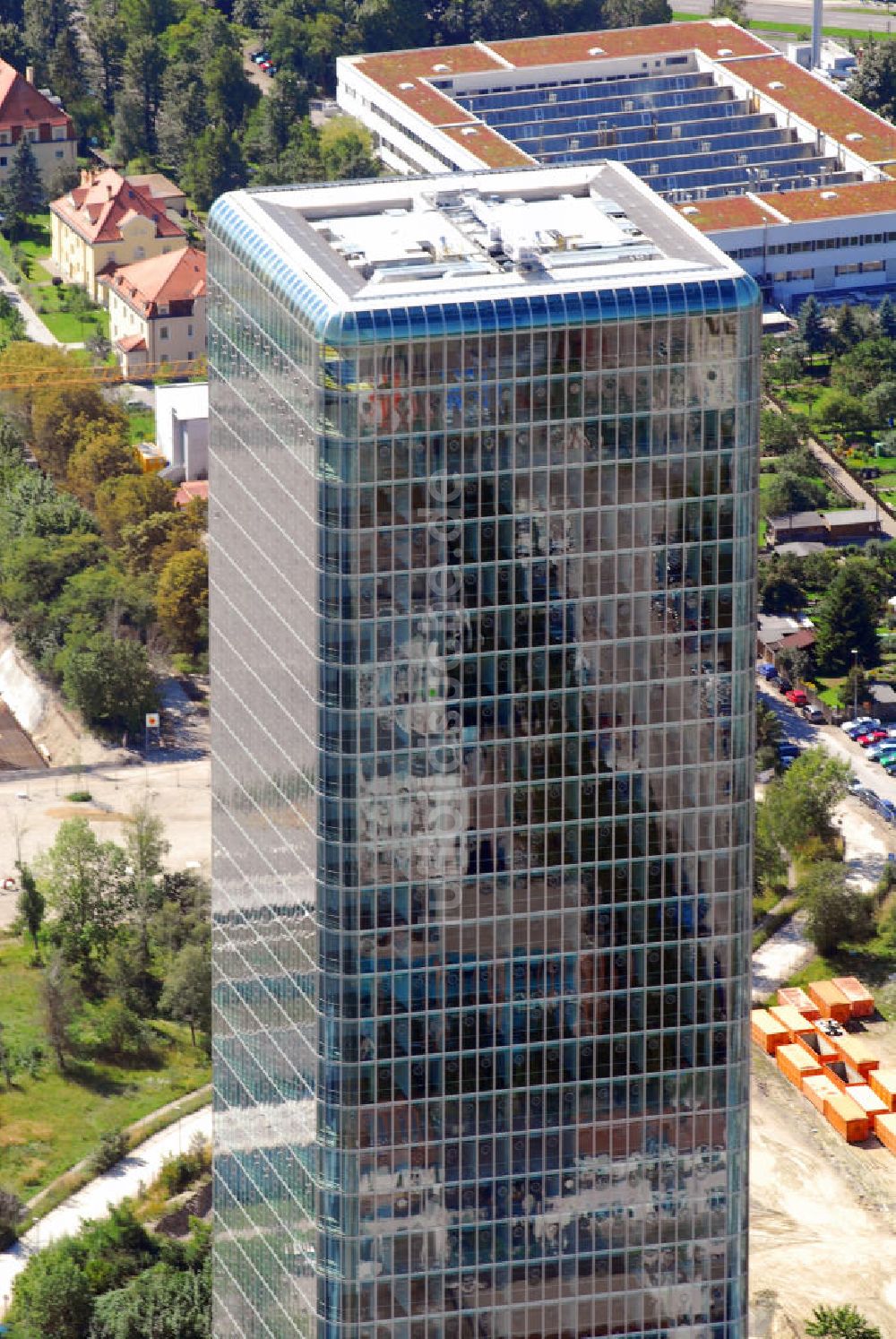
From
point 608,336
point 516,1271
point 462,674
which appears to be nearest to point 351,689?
point 462,674

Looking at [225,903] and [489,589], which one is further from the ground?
[489,589]

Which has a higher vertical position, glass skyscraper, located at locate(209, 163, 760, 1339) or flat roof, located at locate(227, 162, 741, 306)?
flat roof, located at locate(227, 162, 741, 306)

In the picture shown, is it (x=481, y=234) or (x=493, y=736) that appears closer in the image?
(x=493, y=736)

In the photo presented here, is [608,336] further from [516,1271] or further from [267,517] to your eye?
[516,1271]

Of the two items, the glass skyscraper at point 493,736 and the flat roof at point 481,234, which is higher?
the flat roof at point 481,234

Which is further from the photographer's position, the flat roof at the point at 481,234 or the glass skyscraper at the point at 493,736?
the flat roof at the point at 481,234
